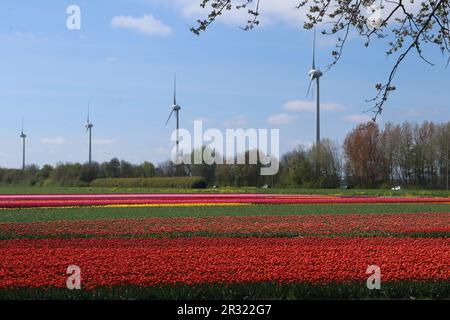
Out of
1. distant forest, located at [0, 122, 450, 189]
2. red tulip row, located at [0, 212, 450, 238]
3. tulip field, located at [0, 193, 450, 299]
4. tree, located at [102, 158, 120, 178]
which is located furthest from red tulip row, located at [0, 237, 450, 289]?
tree, located at [102, 158, 120, 178]

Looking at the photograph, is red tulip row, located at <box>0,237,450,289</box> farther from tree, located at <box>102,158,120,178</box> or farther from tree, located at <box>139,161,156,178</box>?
tree, located at <box>102,158,120,178</box>

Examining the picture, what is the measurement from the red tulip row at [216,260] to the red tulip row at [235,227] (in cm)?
199

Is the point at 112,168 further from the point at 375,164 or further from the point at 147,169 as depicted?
the point at 375,164

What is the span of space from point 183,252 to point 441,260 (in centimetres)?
554

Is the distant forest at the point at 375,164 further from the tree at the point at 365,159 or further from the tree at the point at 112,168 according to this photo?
the tree at the point at 112,168

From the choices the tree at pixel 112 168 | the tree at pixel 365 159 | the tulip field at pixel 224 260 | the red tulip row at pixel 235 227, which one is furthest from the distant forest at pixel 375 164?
the tulip field at pixel 224 260

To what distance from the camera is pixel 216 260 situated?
1205cm

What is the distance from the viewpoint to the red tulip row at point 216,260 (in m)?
10.2

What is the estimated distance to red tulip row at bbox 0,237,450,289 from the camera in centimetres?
1016

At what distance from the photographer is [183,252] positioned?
43.5ft

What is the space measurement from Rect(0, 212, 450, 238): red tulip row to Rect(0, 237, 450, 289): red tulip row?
1987 millimetres

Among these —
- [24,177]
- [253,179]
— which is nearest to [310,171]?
[253,179]
